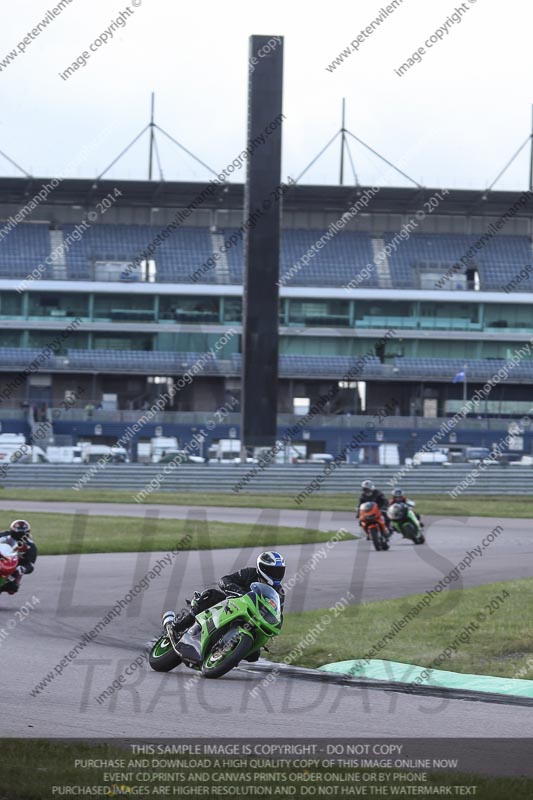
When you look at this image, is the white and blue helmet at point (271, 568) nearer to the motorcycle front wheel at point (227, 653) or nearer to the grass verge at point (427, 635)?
the motorcycle front wheel at point (227, 653)

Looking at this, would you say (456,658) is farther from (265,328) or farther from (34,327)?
(34,327)

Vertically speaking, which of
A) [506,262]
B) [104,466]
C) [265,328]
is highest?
[506,262]

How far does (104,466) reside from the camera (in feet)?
165

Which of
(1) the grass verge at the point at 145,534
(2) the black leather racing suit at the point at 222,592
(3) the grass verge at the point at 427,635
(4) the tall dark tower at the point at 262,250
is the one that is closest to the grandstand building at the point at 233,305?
(4) the tall dark tower at the point at 262,250

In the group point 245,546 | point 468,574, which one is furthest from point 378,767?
point 245,546

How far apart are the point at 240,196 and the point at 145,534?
167 feet

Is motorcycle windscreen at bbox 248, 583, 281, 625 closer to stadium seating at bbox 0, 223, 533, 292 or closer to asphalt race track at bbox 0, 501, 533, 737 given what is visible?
asphalt race track at bbox 0, 501, 533, 737

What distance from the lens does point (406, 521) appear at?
90.4ft

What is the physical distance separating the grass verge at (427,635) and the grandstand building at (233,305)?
54925 mm

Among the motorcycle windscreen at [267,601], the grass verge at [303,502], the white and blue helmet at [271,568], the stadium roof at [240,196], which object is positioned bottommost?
the grass verge at [303,502]

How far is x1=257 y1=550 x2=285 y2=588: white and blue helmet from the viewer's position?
1100 cm

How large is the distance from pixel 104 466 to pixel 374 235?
34668 mm

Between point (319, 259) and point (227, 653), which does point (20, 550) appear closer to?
point (227, 653)

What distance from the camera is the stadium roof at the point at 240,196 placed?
7444cm
